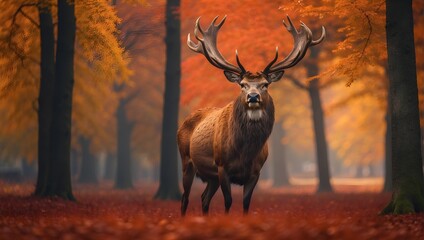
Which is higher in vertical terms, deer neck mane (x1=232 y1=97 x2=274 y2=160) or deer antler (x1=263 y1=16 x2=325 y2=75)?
deer antler (x1=263 y1=16 x2=325 y2=75)

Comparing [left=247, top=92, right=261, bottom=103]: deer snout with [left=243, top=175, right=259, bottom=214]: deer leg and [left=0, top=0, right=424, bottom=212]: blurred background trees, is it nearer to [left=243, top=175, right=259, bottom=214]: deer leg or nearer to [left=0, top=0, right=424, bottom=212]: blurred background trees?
[left=243, top=175, right=259, bottom=214]: deer leg

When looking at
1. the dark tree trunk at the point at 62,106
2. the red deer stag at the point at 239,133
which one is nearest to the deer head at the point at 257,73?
the red deer stag at the point at 239,133

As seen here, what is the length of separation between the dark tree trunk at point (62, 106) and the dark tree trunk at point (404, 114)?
847cm

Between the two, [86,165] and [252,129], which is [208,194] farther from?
[86,165]

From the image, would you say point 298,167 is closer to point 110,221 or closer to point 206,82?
point 206,82

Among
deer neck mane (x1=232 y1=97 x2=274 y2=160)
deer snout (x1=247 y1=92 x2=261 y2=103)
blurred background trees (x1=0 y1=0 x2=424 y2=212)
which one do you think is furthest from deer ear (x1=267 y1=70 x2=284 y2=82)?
blurred background trees (x1=0 y1=0 x2=424 y2=212)

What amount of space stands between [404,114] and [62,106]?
8971 millimetres

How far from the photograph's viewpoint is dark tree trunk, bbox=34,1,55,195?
18406 millimetres

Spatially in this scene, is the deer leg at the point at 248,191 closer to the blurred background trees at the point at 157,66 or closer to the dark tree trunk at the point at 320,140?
the blurred background trees at the point at 157,66

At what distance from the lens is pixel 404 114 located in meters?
11.6

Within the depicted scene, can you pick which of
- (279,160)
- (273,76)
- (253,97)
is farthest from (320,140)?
(253,97)

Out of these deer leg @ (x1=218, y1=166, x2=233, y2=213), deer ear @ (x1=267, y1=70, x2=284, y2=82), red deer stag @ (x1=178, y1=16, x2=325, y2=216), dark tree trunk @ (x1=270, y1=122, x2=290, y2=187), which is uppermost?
deer ear @ (x1=267, y1=70, x2=284, y2=82)

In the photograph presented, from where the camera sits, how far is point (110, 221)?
800 cm

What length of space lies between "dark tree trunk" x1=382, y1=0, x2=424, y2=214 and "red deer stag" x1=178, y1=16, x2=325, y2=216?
5.48 feet
